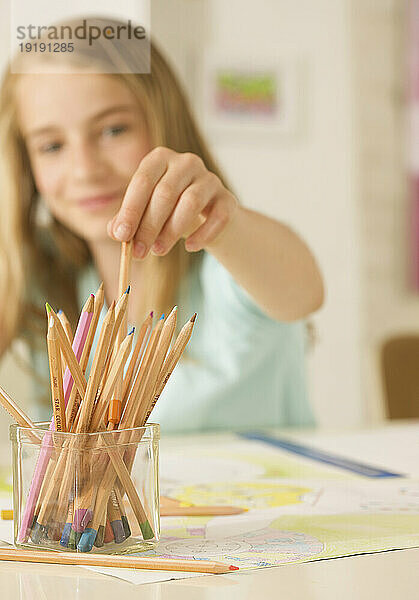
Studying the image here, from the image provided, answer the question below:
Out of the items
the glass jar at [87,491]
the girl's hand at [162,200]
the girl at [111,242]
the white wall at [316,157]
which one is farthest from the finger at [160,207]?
the white wall at [316,157]

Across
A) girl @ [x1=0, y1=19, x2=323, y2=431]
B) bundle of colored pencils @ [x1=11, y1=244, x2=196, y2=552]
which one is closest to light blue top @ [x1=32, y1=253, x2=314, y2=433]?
girl @ [x1=0, y1=19, x2=323, y2=431]

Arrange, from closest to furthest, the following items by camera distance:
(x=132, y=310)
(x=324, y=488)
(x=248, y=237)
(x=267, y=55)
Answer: (x=324, y=488) < (x=248, y=237) < (x=132, y=310) < (x=267, y=55)

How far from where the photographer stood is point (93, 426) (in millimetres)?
409

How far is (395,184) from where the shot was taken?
197 cm

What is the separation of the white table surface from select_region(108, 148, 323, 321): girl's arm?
0.65 ft

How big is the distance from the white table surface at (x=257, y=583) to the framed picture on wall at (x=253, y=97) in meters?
1.46

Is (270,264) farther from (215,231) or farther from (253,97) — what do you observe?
(253,97)

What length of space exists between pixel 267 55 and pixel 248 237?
1202mm

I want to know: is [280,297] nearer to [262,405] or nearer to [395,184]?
[262,405]

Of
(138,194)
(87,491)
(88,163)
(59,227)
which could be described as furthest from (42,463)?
(59,227)

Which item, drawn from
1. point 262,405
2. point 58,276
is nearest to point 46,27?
point 58,276

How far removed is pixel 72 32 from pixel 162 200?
0.55 metres

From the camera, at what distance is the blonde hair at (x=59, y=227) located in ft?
3.33

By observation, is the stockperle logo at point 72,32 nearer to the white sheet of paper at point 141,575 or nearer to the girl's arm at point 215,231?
the girl's arm at point 215,231
